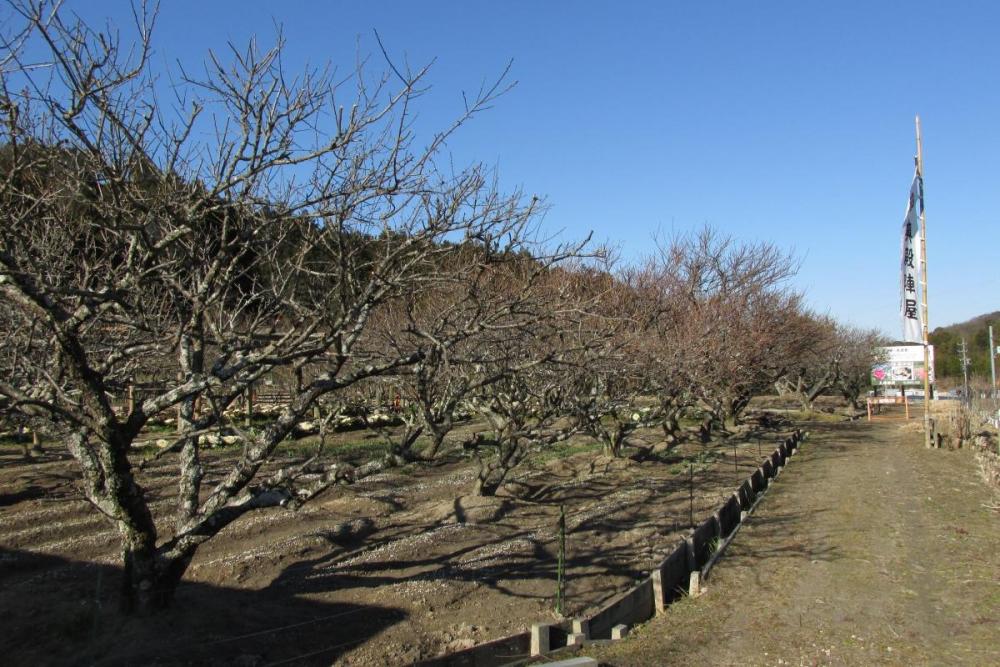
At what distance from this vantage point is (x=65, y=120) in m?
4.88

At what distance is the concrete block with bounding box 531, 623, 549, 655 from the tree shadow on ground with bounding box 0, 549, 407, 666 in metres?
1.26

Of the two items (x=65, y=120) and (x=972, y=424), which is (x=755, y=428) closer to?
(x=972, y=424)

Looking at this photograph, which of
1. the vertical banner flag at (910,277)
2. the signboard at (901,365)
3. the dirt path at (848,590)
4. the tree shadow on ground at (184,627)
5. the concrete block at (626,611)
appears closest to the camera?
the tree shadow on ground at (184,627)

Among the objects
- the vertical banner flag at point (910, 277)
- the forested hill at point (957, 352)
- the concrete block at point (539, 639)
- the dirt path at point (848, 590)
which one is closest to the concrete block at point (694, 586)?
the dirt path at point (848, 590)

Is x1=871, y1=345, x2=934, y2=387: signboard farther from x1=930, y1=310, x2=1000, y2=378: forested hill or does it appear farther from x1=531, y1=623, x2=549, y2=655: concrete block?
x1=531, y1=623, x2=549, y2=655: concrete block

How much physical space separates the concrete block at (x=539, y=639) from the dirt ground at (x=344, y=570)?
0.49m

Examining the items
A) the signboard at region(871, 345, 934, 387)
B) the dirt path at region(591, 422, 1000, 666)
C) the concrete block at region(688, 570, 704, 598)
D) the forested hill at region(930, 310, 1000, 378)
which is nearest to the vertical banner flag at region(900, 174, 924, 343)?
the dirt path at region(591, 422, 1000, 666)

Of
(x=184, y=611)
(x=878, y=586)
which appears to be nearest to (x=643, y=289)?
(x=878, y=586)

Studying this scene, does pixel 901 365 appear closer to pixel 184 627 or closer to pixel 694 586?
pixel 694 586

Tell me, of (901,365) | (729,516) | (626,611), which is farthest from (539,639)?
(901,365)

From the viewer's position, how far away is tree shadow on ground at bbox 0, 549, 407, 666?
5500 millimetres

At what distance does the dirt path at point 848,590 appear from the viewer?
20.4 ft

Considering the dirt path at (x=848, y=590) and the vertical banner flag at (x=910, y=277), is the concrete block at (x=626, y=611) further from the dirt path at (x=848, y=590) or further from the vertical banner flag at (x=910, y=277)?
the vertical banner flag at (x=910, y=277)

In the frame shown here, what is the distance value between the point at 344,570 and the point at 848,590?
5.28m
